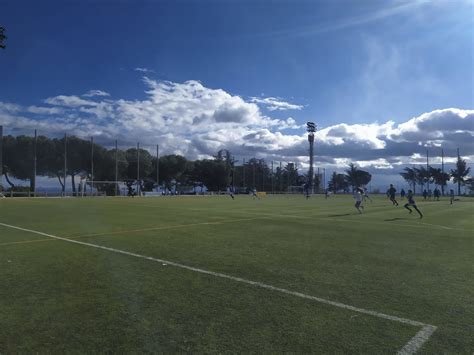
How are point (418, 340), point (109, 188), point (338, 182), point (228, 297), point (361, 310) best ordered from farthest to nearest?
point (338, 182) < point (109, 188) < point (228, 297) < point (361, 310) < point (418, 340)

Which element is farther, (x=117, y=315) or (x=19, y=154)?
(x=19, y=154)

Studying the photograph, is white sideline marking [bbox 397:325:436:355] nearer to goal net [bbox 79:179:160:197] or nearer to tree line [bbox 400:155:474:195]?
goal net [bbox 79:179:160:197]

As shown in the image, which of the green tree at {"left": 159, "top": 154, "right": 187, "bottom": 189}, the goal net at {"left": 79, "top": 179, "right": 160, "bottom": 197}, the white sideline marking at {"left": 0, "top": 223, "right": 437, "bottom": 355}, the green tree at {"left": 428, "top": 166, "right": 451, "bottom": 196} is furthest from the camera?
the green tree at {"left": 428, "top": 166, "right": 451, "bottom": 196}

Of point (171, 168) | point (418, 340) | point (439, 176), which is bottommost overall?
point (418, 340)

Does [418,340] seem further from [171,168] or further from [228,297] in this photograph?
[171,168]

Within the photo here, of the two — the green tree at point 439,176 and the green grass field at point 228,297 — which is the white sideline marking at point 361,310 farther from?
the green tree at point 439,176

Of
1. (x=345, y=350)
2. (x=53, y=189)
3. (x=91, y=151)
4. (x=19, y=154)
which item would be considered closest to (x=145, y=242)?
(x=345, y=350)

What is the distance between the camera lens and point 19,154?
67.4m

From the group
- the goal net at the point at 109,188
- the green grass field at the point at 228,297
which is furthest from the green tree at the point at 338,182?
the green grass field at the point at 228,297

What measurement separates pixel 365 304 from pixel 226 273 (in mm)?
2687

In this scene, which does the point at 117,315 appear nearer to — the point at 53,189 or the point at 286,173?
the point at 53,189

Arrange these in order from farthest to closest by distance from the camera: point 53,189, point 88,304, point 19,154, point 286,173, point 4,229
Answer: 1. point 286,173
2. point 19,154
3. point 53,189
4. point 4,229
5. point 88,304

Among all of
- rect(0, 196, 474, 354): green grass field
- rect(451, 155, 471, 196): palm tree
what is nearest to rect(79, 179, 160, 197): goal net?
rect(0, 196, 474, 354): green grass field

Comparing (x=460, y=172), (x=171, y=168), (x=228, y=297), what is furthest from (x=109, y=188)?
(x=460, y=172)
